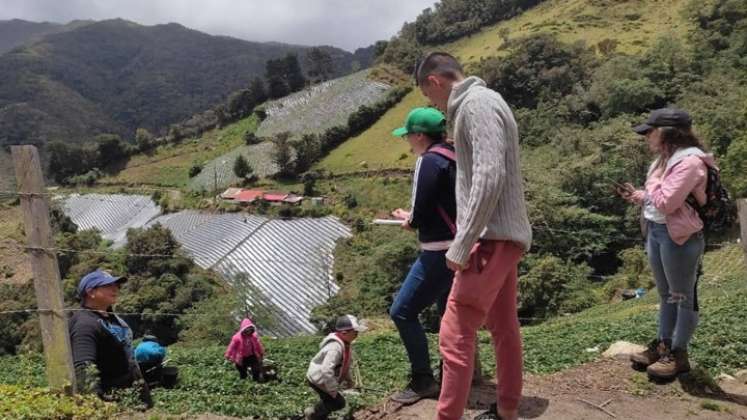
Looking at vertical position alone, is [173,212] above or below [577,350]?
below

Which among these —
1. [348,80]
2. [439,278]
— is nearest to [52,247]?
[439,278]

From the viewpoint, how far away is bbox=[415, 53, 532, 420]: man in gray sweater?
110 inches

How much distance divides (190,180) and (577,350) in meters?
61.3

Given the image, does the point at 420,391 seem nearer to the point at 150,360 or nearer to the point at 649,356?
the point at 649,356

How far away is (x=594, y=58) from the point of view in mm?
52375

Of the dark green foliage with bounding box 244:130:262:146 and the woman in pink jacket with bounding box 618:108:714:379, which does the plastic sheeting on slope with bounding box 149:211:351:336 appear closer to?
the dark green foliage with bounding box 244:130:262:146

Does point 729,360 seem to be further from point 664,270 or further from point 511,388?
point 511,388

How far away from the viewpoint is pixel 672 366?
14.8 ft

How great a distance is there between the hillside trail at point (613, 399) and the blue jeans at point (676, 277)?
1.18ft

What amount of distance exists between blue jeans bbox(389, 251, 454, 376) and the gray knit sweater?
2.65 ft

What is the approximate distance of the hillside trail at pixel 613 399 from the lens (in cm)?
415

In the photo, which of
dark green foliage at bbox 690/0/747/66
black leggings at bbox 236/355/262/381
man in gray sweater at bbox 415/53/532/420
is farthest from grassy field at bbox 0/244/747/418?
dark green foliage at bbox 690/0/747/66

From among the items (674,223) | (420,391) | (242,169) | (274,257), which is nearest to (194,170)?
(242,169)

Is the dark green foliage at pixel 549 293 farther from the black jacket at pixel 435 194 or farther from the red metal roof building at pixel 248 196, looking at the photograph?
the red metal roof building at pixel 248 196
